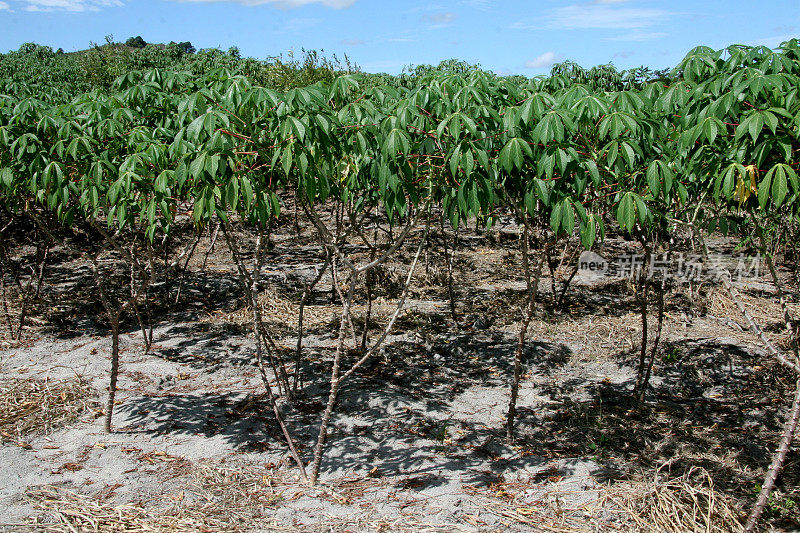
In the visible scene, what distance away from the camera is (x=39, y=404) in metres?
4.29

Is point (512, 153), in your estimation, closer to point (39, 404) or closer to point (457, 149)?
point (457, 149)

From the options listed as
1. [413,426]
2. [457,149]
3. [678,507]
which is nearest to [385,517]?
[413,426]

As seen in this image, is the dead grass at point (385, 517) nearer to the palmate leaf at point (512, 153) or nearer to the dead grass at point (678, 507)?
the dead grass at point (678, 507)

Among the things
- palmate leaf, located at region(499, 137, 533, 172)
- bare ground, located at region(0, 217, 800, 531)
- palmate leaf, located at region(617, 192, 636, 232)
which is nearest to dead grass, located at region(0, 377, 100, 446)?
bare ground, located at region(0, 217, 800, 531)

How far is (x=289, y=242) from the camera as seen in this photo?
9.58m

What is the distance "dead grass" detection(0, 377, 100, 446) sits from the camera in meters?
3.97

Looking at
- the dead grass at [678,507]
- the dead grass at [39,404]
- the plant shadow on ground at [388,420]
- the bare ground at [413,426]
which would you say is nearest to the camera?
the dead grass at [678,507]

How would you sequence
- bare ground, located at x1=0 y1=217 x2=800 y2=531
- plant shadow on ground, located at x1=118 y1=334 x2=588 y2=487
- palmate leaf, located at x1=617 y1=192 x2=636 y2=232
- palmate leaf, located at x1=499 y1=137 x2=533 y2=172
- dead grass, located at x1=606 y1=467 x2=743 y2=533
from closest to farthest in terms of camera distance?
palmate leaf, located at x1=617 y1=192 x2=636 y2=232 < palmate leaf, located at x1=499 y1=137 x2=533 y2=172 < dead grass, located at x1=606 y1=467 x2=743 y2=533 < bare ground, located at x1=0 y1=217 x2=800 y2=531 < plant shadow on ground, located at x1=118 y1=334 x2=588 y2=487

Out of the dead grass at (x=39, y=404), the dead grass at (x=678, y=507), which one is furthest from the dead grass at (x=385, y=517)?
the dead grass at (x=39, y=404)

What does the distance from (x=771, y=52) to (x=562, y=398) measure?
274cm

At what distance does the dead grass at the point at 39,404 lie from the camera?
3969 mm

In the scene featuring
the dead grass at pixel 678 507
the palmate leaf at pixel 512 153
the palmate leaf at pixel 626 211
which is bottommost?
the dead grass at pixel 678 507

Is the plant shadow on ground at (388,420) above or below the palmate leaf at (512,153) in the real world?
below

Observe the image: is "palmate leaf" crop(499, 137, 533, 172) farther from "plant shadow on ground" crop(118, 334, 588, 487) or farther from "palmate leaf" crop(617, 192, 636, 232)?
"plant shadow on ground" crop(118, 334, 588, 487)
